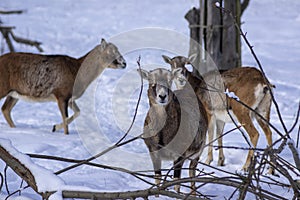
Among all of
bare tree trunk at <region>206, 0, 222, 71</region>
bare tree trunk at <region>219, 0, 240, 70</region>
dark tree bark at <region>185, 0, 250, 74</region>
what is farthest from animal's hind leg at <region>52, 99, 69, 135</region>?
bare tree trunk at <region>219, 0, 240, 70</region>

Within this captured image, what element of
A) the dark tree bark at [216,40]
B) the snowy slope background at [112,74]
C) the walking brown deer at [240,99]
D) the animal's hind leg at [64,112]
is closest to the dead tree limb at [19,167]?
the snowy slope background at [112,74]

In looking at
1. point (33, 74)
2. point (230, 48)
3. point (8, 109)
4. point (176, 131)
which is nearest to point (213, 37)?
point (230, 48)

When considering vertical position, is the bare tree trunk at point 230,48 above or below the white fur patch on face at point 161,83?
below

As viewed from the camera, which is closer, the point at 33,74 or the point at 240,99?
the point at 240,99

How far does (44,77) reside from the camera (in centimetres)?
1002

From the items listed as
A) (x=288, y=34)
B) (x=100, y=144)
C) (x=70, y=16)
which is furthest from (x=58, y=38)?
(x=100, y=144)

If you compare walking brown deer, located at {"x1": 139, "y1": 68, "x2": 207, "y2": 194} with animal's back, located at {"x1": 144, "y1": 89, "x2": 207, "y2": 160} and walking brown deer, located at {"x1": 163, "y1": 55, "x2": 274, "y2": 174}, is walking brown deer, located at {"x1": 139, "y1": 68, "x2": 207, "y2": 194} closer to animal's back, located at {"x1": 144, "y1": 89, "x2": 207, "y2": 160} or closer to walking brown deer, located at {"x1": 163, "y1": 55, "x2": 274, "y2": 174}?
animal's back, located at {"x1": 144, "y1": 89, "x2": 207, "y2": 160}

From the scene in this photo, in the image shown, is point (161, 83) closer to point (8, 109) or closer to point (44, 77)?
point (44, 77)

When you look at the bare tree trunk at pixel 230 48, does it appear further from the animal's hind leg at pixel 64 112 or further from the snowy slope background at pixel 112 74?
the animal's hind leg at pixel 64 112

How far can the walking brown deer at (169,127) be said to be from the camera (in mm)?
6090

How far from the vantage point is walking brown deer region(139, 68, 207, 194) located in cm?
609

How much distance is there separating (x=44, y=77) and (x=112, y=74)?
431cm

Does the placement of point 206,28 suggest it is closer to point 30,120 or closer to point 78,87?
point 78,87

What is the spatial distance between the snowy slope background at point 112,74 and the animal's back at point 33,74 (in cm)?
61
